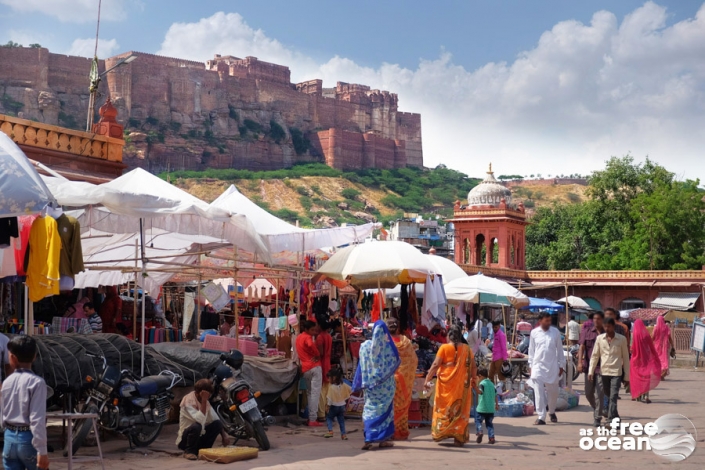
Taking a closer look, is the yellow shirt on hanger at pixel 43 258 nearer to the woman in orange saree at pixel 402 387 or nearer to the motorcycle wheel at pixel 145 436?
the motorcycle wheel at pixel 145 436

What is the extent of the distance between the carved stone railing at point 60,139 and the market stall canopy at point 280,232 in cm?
291

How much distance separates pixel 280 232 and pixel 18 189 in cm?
387

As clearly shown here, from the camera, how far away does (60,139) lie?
40.3ft

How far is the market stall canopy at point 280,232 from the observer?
32.0 feet

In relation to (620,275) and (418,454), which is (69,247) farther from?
(620,275)

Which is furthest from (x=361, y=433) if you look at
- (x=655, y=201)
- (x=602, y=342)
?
(x=655, y=201)

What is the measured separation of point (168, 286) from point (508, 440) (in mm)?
7800

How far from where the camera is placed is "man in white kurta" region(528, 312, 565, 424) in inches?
371

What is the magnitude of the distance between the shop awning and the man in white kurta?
21.9 meters

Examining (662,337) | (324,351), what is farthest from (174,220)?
(662,337)

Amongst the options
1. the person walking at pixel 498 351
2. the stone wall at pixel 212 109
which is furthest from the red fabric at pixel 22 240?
the stone wall at pixel 212 109

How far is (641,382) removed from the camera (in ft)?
36.9

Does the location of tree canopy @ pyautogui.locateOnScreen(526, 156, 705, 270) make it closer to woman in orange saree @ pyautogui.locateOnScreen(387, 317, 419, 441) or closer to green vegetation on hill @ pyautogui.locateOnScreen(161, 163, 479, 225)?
green vegetation on hill @ pyautogui.locateOnScreen(161, 163, 479, 225)

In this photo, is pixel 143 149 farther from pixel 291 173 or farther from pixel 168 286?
pixel 168 286
